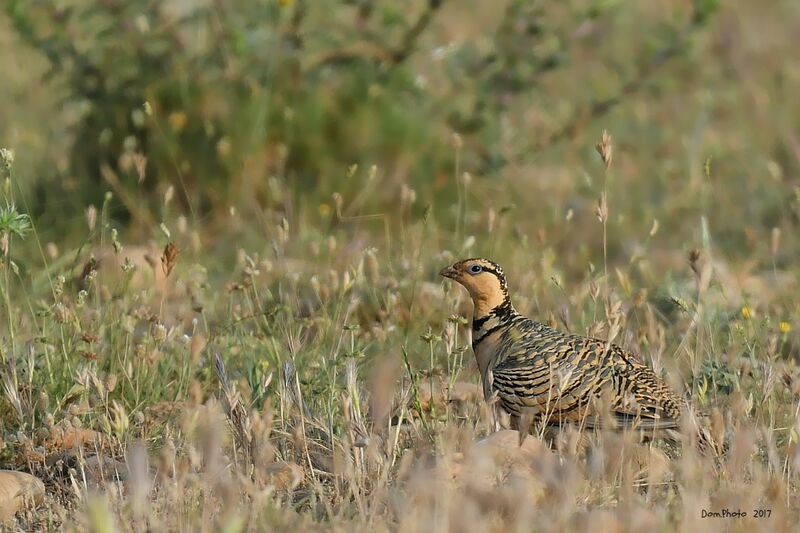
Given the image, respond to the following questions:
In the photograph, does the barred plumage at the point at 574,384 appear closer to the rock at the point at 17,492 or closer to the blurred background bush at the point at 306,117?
the rock at the point at 17,492

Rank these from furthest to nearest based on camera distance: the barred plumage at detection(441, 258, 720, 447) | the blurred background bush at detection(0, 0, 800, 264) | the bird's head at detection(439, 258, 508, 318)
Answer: the blurred background bush at detection(0, 0, 800, 264) → the bird's head at detection(439, 258, 508, 318) → the barred plumage at detection(441, 258, 720, 447)

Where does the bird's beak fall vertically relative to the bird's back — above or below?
above

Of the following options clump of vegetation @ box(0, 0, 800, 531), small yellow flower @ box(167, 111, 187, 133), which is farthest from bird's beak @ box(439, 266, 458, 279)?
small yellow flower @ box(167, 111, 187, 133)

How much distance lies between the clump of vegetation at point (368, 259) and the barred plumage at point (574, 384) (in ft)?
0.32

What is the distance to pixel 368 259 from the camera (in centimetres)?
623

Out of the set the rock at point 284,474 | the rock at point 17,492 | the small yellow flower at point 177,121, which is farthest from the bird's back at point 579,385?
→ the small yellow flower at point 177,121

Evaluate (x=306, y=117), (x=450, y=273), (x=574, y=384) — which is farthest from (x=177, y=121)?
(x=574, y=384)

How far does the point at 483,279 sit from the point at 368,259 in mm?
1466

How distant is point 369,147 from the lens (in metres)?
7.66

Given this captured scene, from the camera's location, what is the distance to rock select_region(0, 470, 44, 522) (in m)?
3.84

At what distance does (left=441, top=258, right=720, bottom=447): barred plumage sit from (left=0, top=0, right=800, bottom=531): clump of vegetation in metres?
0.10

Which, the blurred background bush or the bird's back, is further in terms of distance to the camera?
the blurred background bush

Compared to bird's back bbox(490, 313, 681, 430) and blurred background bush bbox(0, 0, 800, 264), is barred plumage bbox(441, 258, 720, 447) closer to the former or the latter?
bird's back bbox(490, 313, 681, 430)

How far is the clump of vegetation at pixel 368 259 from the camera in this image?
11.7 ft
